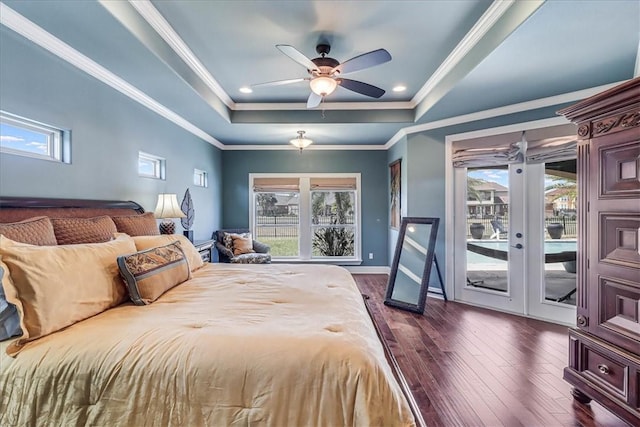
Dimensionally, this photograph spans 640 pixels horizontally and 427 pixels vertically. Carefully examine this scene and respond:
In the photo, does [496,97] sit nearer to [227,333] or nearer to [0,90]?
[227,333]

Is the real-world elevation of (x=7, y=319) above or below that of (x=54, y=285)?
below

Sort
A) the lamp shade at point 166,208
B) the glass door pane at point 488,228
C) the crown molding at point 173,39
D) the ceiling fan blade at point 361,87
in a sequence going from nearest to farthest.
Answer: the crown molding at point 173,39
the ceiling fan blade at point 361,87
the lamp shade at point 166,208
the glass door pane at point 488,228

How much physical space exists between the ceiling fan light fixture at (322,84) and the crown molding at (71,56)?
1.88m

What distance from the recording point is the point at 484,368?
2582 millimetres

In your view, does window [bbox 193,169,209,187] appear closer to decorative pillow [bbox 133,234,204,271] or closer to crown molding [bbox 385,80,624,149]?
decorative pillow [bbox 133,234,204,271]

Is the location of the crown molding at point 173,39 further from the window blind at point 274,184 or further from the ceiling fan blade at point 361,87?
the window blind at point 274,184

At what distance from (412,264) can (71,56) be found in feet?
14.5

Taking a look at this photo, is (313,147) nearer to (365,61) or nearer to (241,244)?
(241,244)

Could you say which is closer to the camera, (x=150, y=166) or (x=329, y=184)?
(x=150, y=166)

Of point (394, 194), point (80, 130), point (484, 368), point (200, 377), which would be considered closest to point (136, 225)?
point (80, 130)

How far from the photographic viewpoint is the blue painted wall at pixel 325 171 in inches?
245

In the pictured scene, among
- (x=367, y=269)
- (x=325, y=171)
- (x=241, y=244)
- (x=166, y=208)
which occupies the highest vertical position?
(x=325, y=171)

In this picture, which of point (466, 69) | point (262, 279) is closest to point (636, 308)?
point (466, 69)

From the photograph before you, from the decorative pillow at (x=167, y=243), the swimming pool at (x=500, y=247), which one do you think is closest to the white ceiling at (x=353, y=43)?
the decorative pillow at (x=167, y=243)
